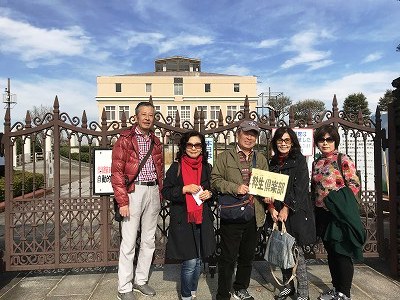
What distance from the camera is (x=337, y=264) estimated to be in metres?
3.62

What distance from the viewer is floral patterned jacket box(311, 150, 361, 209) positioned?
352cm

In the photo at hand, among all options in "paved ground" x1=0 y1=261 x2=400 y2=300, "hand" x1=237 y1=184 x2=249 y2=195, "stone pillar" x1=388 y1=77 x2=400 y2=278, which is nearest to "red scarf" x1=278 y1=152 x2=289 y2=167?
"hand" x1=237 y1=184 x2=249 y2=195

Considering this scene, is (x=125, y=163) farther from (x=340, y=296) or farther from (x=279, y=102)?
(x=279, y=102)

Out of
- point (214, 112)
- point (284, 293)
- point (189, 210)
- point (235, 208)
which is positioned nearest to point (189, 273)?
point (189, 210)

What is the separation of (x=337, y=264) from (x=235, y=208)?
1.30 metres

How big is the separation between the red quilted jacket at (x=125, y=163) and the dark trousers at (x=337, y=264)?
1.85 meters

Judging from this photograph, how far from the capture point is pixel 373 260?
5309mm

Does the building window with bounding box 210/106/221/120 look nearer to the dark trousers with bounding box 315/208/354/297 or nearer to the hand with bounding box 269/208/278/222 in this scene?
the dark trousers with bounding box 315/208/354/297

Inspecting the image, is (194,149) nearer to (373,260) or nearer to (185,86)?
(373,260)

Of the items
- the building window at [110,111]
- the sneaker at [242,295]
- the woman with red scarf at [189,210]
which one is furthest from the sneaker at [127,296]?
the building window at [110,111]

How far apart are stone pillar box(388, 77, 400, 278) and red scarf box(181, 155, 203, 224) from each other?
277 cm

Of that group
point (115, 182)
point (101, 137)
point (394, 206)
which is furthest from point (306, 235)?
point (101, 137)

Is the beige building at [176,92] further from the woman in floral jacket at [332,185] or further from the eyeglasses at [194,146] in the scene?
the eyeglasses at [194,146]

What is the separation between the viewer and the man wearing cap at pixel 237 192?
11.3 ft
